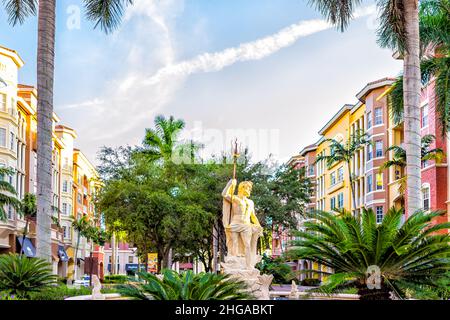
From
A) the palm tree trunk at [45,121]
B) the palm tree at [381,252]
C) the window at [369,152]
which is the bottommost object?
the palm tree at [381,252]

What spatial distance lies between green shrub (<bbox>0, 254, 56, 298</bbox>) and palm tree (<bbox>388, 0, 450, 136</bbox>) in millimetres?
15142

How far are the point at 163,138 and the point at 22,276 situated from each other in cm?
4508

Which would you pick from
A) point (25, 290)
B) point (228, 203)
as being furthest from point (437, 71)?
point (25, 290)

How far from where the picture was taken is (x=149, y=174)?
159 ft

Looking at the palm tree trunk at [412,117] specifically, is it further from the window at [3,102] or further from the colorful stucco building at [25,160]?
the window at [3,102]

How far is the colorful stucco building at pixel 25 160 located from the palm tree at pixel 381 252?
34.0 meters

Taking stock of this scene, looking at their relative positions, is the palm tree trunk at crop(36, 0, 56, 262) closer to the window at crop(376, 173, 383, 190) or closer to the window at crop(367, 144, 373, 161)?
the window at crop(376, 173, 383, 190)

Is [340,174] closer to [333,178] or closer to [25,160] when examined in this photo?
[333,178]

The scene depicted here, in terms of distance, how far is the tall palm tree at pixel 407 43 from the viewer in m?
20.1

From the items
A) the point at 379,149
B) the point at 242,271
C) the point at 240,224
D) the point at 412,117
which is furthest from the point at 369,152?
the point at 412,117

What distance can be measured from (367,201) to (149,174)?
78.5 ft

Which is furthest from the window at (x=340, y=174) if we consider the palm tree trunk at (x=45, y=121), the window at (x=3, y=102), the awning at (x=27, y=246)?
the palm tree trunk at (x=45, y=121)

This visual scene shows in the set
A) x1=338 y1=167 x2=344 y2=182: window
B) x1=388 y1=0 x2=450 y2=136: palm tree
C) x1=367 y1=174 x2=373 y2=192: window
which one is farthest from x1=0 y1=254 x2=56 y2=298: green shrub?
x1=338 y1=167 x2=344 y2=182: window
